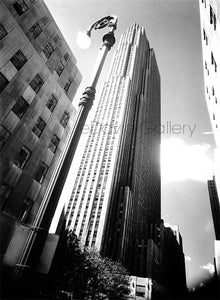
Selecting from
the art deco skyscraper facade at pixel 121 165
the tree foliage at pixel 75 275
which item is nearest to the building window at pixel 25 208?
the tree foliage at pixel 75 275

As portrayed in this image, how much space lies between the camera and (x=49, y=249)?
5.93 metres

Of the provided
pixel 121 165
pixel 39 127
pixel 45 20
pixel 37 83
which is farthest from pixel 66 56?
pixel 121 165

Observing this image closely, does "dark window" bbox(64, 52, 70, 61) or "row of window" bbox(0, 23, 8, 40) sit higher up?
"dark window" bbox(64, 52, 70, 61)

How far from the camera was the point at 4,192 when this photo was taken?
58.1ft

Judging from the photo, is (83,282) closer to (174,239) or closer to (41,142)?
(41,142)

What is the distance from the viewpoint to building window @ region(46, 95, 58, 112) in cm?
2389

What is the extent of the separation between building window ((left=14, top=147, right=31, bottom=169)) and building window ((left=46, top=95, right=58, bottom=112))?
20.7 ft

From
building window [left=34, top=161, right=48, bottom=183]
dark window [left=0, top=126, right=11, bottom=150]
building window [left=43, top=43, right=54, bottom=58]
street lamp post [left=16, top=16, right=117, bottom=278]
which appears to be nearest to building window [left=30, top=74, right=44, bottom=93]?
building window [left=43, top=43, right=54, bottom=58]

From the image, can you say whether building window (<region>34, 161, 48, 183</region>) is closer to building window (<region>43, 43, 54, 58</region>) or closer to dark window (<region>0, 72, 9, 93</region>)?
dark window (<region>0, 72, 9, 93</region>)

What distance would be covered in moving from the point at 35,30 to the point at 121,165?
275 ft

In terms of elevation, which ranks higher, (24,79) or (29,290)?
(24,79)

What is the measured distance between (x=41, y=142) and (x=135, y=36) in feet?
575

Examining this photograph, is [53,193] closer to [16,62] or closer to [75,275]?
[16,62]

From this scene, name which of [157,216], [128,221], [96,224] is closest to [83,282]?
[96,224]
